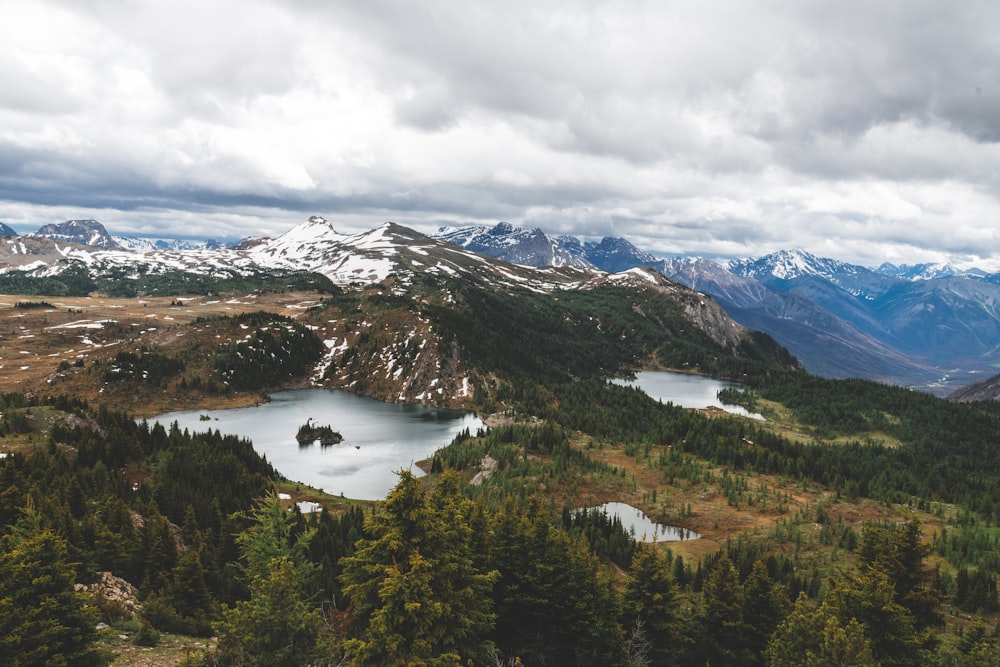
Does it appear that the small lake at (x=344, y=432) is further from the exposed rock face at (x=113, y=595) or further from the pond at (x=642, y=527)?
the exposed rock face at (x=113, y=595)

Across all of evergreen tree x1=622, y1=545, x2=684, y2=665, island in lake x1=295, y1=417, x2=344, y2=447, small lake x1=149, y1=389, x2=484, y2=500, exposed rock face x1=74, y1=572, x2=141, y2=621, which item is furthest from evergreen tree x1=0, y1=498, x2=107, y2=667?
island in lake x1=295, y1=417, x2=344, y2=447

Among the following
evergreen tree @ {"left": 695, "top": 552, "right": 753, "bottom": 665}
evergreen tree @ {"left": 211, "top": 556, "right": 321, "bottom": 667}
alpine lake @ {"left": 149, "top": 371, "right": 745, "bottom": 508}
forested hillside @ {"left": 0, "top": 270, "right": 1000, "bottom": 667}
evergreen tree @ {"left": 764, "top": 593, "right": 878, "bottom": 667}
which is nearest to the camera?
evergreen tree @ {"left": 211, "top": 556, "right": 321, "bottom": 667}

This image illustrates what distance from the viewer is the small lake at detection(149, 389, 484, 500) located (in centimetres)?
9656

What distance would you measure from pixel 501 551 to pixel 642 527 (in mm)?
52147

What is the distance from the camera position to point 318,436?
392ft

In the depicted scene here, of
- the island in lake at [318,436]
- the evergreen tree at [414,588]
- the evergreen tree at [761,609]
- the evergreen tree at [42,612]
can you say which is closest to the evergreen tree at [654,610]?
the evergreen tree at [761,609]

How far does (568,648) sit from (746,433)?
114276mm

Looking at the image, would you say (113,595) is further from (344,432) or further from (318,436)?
(344,432)

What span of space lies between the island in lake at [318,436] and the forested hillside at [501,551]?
1111 inches

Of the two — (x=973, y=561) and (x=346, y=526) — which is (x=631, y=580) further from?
(x=973, y=561)

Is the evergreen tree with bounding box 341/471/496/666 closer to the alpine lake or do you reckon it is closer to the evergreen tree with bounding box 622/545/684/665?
the evergreen tree with bounding box 622/545/684/665

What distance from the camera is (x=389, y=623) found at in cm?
2061

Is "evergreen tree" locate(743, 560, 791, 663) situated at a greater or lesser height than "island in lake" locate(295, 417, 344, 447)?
greater

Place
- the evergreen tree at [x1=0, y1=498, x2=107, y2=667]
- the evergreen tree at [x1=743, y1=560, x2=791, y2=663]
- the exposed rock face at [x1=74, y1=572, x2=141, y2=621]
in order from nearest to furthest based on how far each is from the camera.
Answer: the evergreen tree at [x1=0, y1=498, x2=107, y2=667] → the exposed rock face at [x1=74, y1=572, x2=141, y2=621] → the evergreen tree at [x1=743, y1=560, x2=791, y2=663]
